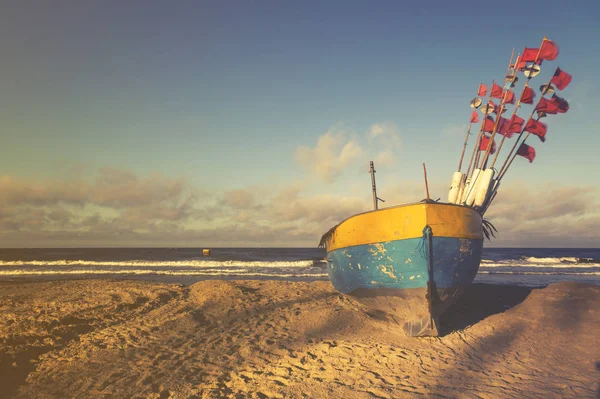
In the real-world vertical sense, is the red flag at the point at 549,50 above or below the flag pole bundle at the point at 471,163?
above

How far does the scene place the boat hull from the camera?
703 cm

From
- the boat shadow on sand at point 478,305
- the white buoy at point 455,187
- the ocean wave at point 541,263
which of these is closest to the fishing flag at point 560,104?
the white buoy at point 455,187

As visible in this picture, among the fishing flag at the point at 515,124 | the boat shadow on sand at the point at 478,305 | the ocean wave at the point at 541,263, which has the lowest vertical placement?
the ocean wave at the point at 541,263

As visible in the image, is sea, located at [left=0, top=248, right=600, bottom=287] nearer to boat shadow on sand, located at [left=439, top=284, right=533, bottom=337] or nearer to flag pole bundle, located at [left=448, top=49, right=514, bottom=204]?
boat shadow on sand, located at [left=439, top=284, right=533, bottom=337]

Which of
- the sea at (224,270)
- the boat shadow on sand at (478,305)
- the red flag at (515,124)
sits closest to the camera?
the boat shadow on sand at (478,305)

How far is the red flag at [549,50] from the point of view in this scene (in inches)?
379

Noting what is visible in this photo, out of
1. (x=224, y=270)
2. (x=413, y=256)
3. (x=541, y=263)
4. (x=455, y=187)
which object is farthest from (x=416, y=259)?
(x=541, y=263)

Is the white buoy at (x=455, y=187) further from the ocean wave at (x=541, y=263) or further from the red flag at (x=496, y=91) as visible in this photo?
the ocean wave at (x=541, y=263)

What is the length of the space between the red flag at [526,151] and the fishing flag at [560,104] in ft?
4.38

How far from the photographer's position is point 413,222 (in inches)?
280

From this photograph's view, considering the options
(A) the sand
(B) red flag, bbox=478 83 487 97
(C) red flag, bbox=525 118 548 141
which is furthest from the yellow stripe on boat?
(B) red flag, bbox=478 83 487 97

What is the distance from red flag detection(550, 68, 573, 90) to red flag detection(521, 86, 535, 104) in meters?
0.88

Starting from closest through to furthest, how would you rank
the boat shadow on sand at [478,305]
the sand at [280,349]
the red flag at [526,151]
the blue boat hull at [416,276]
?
the sand at [280,349] → the blue boat hull at [416,276] → the boat shadow on sand at [478,305] → the red flag at [526,151]

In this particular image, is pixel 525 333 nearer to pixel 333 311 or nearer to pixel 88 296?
pixel 333 311
